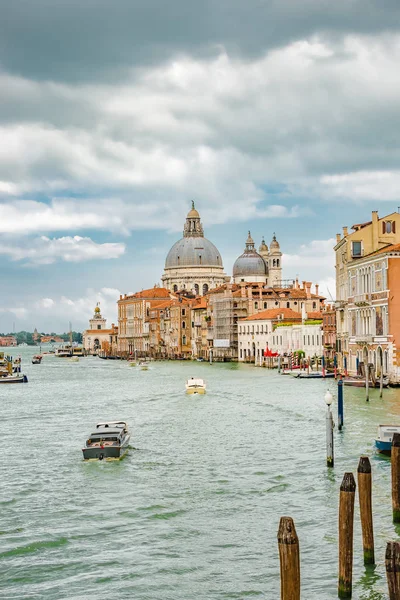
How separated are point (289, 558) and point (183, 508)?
6855 millimetres

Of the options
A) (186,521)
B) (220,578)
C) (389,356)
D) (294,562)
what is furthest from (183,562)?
(389,356)

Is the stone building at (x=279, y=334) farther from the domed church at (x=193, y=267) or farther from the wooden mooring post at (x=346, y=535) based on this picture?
the wooden mooring post at (x=346, y=535)

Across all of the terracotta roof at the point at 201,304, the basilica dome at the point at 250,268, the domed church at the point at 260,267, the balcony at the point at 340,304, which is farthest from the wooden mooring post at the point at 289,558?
the basilica dome at the point at 250,268

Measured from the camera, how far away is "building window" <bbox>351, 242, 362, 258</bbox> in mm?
44406

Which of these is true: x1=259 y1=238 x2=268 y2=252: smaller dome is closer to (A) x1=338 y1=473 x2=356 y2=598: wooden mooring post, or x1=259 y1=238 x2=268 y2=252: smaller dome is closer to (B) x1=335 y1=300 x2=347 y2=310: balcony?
(B) x1=335 y1=300 x2=347 y2=310: balcony

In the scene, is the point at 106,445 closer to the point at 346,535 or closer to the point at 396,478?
the point at 396,478

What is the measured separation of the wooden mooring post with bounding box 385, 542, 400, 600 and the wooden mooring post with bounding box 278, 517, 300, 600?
0.80 meters

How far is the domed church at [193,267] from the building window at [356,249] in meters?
91.0

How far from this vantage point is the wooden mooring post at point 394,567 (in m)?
7.77

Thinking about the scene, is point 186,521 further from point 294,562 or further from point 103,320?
point 103,320

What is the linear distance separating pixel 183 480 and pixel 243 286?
77.7 meters

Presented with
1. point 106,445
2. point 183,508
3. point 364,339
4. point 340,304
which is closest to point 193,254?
point 340,304

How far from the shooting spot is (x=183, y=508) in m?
15.0

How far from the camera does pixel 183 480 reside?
57.1 feet
